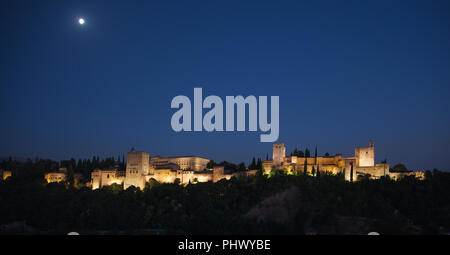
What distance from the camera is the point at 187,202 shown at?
151 feet

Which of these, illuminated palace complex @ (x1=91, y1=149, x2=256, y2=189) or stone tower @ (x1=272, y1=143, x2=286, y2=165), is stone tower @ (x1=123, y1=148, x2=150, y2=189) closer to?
illuminated palace complex @ (x1=91, y1=149, x2=256, y2=189)

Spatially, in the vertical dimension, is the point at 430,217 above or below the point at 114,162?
below

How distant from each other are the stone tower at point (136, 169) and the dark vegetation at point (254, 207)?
2020 millimetres

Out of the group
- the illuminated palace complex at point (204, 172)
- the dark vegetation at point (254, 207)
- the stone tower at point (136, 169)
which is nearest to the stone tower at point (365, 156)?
the illuminated palace complex at point (204, 172)

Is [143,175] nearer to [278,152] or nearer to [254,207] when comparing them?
[254,207]

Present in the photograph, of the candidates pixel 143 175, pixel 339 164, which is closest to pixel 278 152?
pixel 339 164

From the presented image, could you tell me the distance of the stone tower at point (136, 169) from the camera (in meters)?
52.4

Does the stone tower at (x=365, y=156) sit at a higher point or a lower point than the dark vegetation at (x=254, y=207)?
higher

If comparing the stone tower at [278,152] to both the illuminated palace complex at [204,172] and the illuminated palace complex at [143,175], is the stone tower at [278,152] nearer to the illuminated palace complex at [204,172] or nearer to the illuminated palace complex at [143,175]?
the illuminated palace complex at [204,172]

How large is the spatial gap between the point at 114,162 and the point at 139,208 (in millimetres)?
19320

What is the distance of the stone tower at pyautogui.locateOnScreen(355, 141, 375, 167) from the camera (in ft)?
176

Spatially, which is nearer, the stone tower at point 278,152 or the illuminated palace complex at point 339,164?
the illuminated palace complex at point 339,164
